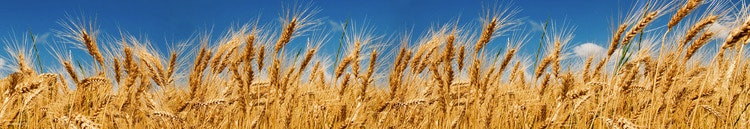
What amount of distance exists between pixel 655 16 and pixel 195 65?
1.89 meters

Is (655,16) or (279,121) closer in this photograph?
(655,16)

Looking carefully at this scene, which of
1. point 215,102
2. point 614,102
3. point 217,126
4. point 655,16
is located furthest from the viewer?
point 217,126

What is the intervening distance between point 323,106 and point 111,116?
3.24 feet

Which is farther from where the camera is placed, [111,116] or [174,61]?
[174,61]

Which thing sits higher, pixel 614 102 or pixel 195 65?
pixel 195 65

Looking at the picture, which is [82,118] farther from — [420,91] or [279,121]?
[420,91]

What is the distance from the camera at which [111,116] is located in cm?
263

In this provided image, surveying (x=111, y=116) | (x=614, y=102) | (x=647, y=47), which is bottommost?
(x=614, y=102)

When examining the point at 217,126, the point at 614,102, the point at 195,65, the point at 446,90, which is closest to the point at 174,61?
the point at 195,65

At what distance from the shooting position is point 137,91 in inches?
103

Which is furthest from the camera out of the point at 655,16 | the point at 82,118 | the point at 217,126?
the point at 217,126

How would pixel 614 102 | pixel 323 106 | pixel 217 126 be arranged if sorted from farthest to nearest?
pixel 323 106 < pixel 217 126 < pixel 614 102

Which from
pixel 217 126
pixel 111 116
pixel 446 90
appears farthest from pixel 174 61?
pixel 446 90

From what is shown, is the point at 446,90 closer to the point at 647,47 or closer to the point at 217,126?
the point at 217,126
